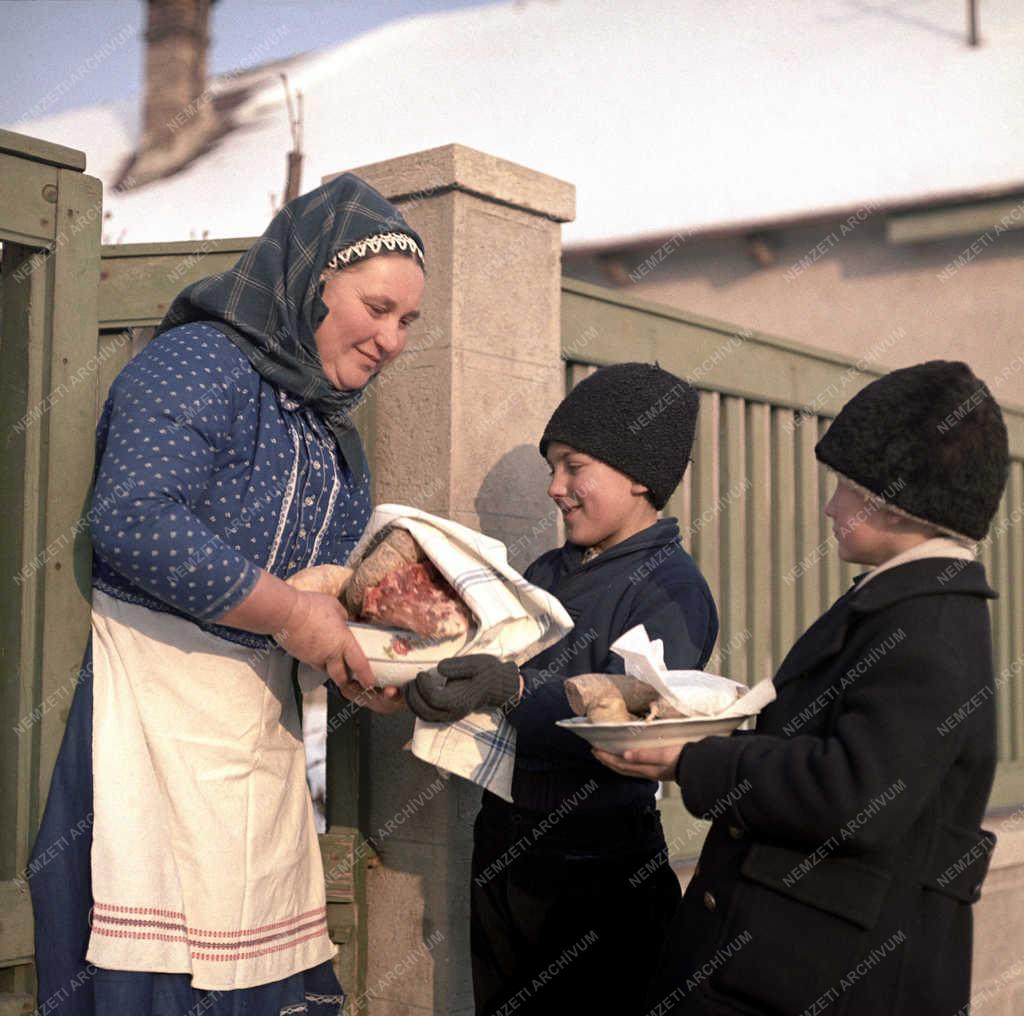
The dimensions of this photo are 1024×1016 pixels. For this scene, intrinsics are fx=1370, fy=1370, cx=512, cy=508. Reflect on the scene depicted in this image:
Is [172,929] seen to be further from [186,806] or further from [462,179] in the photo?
[462,179]

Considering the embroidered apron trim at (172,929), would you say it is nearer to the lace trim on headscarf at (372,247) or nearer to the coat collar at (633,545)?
the coat collar at (633,545)

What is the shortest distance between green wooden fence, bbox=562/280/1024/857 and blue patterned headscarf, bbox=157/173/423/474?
1134 mm

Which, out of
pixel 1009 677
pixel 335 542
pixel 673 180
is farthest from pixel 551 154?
pixel 335 542

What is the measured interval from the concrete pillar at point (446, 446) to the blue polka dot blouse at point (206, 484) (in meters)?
0.55

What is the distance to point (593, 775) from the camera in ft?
8.98

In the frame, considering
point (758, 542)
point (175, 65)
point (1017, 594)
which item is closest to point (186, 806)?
point (758, 542)

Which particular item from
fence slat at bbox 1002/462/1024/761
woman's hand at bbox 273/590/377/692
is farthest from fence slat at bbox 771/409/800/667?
woman's hand at bbox 273/590/377/692

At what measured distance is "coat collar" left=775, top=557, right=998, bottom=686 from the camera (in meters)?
2.13

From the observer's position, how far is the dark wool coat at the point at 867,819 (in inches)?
80.0

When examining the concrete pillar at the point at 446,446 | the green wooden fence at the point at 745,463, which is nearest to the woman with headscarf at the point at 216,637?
the concrete pillar at the point at 446,446

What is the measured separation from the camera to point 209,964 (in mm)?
2377

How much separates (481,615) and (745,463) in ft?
6.76

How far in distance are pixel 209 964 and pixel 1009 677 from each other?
13.6 feet

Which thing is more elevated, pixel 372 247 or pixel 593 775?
pixel 372 247
